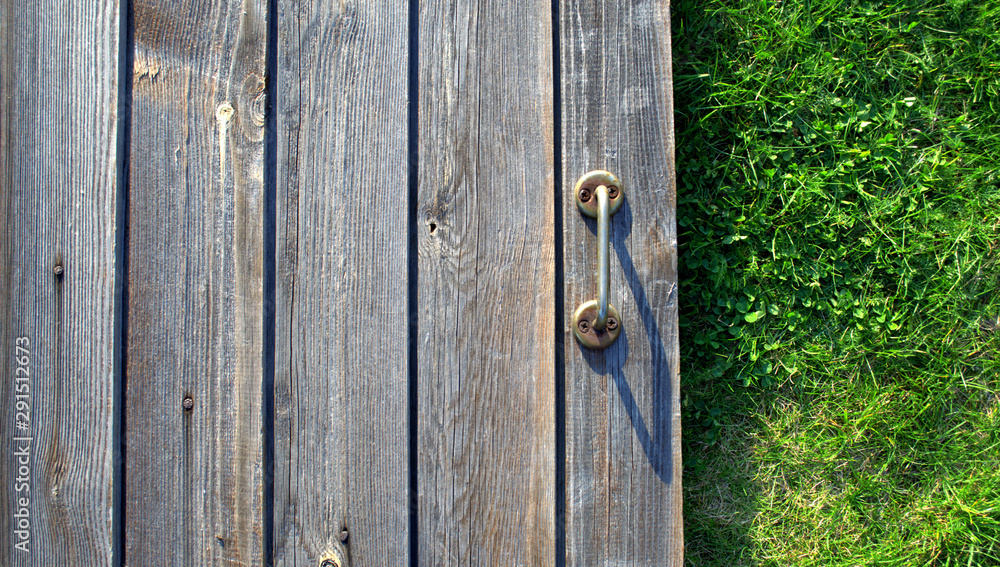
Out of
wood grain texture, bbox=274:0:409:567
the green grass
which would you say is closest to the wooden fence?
wood grain texture, bbox=274:0:409:567

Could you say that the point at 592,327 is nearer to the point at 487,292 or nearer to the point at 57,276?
the point at 487,292

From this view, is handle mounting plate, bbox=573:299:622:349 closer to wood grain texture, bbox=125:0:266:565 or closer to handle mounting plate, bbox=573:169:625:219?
handle mounting plate, bbox=573:169:625:219

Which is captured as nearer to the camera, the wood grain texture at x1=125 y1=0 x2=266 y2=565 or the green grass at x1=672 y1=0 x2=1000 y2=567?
the wood grain texture at x1=125 y1=0 x2=266 y2=565

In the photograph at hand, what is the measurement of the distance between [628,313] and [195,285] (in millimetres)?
852

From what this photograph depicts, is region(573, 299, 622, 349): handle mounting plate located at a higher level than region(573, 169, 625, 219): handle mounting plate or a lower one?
lower

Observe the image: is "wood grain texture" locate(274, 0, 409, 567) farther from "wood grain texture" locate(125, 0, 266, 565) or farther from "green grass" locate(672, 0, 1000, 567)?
"green grass" locate(672, 0, 1000, 567)

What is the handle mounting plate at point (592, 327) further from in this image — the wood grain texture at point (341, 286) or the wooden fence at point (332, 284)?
the wood grain texture at point (341, 286)

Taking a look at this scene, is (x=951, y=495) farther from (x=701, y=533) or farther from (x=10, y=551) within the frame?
(x=10, y=551)

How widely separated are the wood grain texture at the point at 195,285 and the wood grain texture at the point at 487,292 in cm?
34

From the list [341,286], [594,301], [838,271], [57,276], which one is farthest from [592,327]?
[57,276]

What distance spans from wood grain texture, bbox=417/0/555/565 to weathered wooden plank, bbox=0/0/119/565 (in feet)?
2.11

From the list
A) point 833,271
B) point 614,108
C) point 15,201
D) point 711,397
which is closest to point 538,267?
point 614,108

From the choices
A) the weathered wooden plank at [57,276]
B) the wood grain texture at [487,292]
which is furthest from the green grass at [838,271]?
the weathered wooden plank at [57,276]

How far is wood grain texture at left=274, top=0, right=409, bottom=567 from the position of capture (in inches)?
39.6
